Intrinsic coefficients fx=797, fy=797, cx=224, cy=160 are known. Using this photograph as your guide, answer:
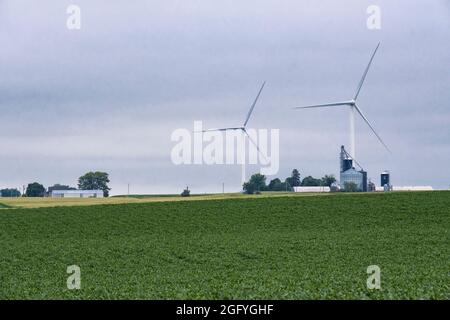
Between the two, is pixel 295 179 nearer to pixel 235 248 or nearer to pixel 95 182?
pixel 95 182

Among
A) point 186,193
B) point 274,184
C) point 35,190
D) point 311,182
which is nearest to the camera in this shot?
point 186,193

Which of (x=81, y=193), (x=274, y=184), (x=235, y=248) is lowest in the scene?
(x=235, y=248)

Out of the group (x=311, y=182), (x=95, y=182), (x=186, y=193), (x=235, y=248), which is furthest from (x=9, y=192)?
(x=235, y=248)

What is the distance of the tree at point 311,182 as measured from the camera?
151500 mm

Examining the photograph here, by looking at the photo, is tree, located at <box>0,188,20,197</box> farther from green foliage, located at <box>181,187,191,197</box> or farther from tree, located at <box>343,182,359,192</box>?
tree, located at <box>343,182,359,192</box>

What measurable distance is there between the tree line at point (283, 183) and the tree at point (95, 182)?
68.5 feet

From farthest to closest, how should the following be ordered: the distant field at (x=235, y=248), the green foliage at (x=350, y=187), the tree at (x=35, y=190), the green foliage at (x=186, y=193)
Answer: the tree at (x=35, y=190), the green foliage at (x=350, y=187), the green foliage at (x=186, y=193), the distant field at (x=235, y=248)

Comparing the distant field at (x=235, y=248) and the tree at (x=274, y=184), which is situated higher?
the tree at (x=274, y=184)

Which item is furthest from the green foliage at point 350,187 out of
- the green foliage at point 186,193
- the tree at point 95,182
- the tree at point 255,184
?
the tree at point 95,182

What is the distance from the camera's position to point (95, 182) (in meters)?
117

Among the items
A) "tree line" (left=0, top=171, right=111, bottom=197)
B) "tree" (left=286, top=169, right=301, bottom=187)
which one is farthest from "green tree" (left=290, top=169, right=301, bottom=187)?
"tree line" (left=0, top=171, right=111, bottom=197)

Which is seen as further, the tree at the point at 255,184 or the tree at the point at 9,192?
the tree at the point at 9,192

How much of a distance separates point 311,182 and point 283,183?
293 inches

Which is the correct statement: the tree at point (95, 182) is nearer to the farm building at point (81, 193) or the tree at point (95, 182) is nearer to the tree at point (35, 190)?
the farm building at point (81, 193)
